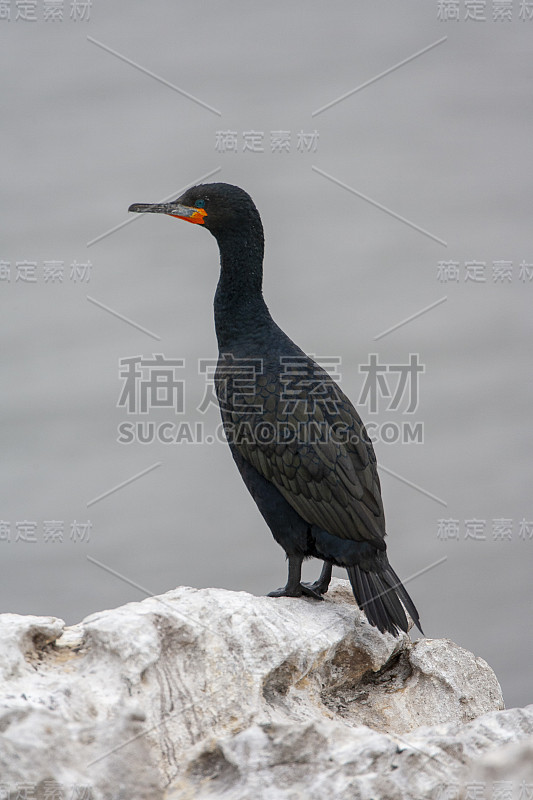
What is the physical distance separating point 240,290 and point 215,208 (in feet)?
1.20

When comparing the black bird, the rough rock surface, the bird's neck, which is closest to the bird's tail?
the black bird

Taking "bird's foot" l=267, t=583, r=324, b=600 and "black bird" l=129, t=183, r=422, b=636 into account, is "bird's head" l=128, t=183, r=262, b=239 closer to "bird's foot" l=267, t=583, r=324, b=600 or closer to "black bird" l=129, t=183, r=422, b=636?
"black bird" l=129, t=183, r=422, b=636

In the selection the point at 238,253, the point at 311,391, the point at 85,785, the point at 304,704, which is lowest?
the point at 304,704

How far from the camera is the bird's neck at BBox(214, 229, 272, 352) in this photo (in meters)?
3.99

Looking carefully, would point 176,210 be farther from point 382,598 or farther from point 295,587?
point 382,598

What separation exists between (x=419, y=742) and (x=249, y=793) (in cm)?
50

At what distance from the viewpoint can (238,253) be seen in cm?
400

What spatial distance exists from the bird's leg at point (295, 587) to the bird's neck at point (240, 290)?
0.95m

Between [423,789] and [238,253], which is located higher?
[238,253]

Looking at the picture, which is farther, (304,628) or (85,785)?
(304,628)

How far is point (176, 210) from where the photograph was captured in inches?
158

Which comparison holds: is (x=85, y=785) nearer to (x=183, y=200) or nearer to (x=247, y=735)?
(x=247, y=735)

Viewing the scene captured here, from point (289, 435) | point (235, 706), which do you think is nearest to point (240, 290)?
point (289, 435)

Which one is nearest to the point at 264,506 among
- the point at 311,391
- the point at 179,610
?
the point at 311,391
